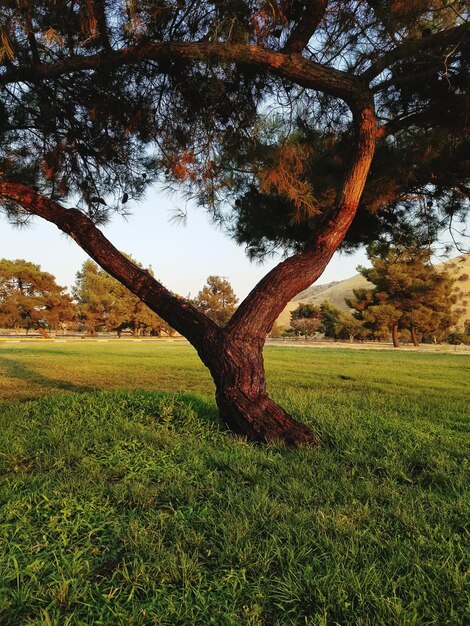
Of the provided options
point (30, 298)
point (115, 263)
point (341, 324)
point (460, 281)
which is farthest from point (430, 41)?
point (460, 281)

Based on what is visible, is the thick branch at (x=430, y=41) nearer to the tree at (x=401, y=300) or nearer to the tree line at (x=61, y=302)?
the tree at (x=401, y=300)

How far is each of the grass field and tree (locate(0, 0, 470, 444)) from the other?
0.65m

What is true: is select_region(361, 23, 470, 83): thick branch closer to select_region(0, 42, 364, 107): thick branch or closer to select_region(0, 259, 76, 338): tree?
select_region(0, 42, 364, 107): thick branch

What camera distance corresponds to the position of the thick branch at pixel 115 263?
12.9 ft

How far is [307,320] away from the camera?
2116 inches

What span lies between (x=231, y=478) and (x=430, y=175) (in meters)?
4.11

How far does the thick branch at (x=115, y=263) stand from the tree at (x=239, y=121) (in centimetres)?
1

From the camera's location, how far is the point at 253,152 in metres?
4.74

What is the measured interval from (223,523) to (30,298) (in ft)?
137

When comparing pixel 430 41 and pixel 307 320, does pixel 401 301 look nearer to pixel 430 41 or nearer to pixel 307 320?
pixel 307 320

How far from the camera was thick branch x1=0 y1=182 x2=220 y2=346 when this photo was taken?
3.94 meters

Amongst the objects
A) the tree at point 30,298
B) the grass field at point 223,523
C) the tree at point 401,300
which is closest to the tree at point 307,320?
the tree at point 401,300

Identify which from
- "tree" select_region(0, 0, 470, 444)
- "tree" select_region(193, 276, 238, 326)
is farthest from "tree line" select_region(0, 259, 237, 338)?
"tree" select_region(0, 0, 470, 444)

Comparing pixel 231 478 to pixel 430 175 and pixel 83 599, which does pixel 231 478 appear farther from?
pixel 430 175
